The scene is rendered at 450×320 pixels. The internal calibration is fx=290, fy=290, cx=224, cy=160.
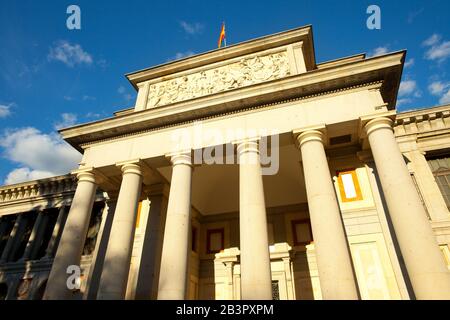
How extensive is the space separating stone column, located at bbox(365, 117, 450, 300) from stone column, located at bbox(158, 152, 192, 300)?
25.5 feet

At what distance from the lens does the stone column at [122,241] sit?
1209 centimetres

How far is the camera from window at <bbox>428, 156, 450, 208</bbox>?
1502cm

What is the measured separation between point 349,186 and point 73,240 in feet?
43.3

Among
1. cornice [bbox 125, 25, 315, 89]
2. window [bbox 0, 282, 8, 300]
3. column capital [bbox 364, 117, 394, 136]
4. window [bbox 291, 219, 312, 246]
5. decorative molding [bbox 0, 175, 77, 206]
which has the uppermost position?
cornice [bbox 125, 25, 315, 89]

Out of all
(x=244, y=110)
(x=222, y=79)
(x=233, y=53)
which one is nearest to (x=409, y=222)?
(x=244, y=110)

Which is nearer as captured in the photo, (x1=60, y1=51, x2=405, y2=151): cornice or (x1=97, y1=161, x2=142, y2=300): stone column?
(x1=97, y1=161, x2=142, y2=300): stone column

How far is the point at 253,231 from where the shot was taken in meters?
10.8

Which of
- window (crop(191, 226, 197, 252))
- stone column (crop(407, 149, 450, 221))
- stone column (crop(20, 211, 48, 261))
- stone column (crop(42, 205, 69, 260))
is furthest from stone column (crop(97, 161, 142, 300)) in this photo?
stone column (crop(20, 211, 48, 261))

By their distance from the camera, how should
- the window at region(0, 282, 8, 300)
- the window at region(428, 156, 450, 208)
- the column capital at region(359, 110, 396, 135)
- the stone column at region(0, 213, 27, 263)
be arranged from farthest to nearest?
the stone column at region(0, 213, 27, 263), the window at region(0, 282, 8, 300), the window at region(428, 156, 450, 208), the column capital at region(359, 110, 396, 135)

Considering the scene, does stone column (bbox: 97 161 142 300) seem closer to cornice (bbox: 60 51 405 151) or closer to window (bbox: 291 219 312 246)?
cornice (bbox: 60 51 405 151)

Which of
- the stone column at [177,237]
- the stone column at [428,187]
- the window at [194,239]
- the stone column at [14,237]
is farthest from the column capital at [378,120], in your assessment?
the stone column at [14,237]

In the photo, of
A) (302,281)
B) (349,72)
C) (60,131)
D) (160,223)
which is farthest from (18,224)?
(349,72)

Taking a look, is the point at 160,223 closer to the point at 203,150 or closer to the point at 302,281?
the point at 203,150
